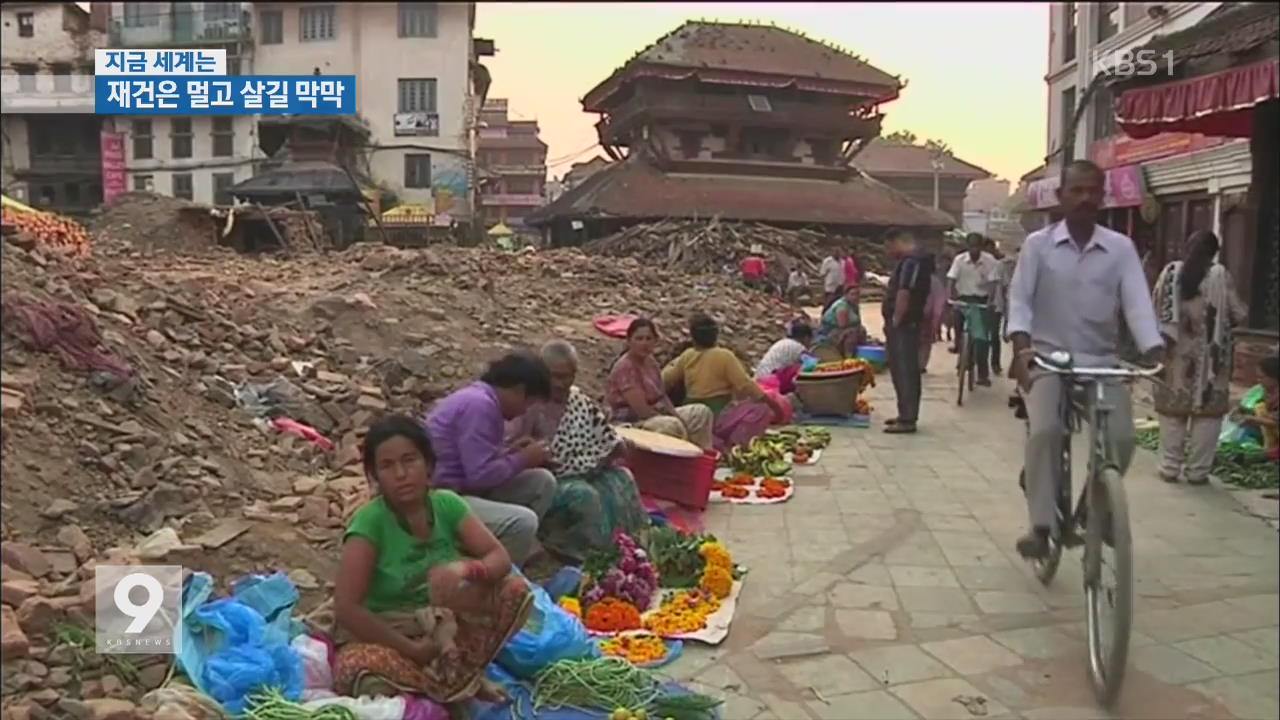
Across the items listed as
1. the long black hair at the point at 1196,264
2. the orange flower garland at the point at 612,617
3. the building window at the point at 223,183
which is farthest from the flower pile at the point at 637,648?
the long black hair at the point at 1196,264

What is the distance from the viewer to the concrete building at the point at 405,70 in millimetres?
3984

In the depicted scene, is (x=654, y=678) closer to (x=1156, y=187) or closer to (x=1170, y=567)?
Result: (x=1170, y=567)

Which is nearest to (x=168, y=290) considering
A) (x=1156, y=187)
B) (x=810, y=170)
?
(x=810, y=170)

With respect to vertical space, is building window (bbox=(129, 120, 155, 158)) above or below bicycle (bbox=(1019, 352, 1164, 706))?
above

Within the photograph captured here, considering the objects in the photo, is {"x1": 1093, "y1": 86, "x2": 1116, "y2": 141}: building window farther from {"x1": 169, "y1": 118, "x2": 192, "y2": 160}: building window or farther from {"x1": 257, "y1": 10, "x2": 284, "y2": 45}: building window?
{"x1": 169, "y1": 118, "x2": 192, "y2": 160}: building window

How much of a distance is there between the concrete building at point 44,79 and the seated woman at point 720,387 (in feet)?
13.2

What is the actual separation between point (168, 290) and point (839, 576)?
4.95m

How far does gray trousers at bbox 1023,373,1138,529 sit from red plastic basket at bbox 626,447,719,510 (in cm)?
203

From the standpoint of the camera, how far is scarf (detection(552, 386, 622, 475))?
16.0 feet

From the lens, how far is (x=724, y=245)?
76.8 feet

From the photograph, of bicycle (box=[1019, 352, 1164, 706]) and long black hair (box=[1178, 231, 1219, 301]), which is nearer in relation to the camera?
bicycle (box=[1019, 352, 1164, 706])

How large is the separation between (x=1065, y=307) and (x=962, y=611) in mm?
1285

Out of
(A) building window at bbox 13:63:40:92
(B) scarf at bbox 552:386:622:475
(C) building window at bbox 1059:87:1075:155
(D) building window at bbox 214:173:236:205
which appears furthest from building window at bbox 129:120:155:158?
(C) building window at bbox 1059:87:1075:155

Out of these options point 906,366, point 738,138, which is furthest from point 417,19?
point 738,138
